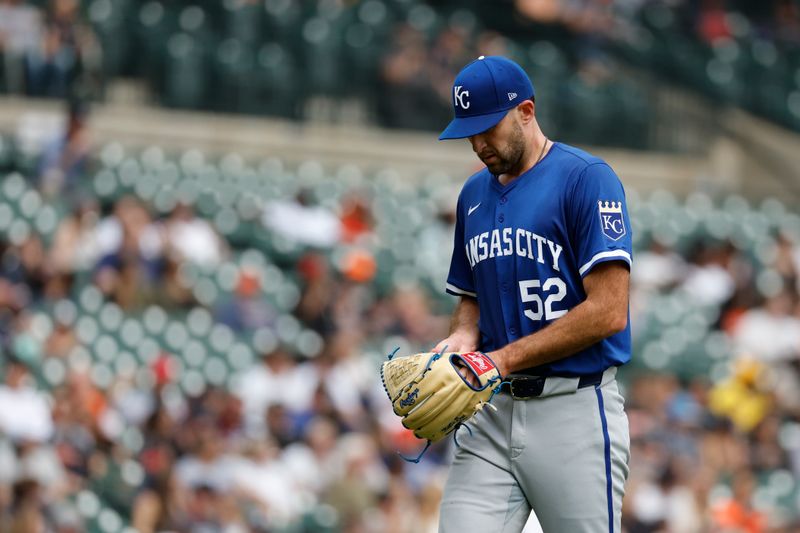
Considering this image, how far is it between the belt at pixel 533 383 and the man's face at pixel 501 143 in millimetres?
567

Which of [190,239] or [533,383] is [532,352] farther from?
[190,239]

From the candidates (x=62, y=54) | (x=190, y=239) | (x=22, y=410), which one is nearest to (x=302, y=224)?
(x=190, y=239)

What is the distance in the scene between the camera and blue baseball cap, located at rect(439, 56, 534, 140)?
155 inches

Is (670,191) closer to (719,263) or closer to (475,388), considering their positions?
(719,263)

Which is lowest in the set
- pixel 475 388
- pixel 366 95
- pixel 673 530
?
pixel 673 530

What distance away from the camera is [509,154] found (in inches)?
157

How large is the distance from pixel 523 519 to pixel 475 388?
0.46 m

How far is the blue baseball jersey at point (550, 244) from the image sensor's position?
3900 millimetres

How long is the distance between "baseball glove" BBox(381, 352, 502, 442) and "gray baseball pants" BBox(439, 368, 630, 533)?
0.50 feet

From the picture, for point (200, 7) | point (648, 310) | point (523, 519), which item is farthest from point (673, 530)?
point (200, 7)

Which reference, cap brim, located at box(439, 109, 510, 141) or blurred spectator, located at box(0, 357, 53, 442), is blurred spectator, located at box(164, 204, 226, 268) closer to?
blurred spectator, located at box(0, 357, 53, 442)

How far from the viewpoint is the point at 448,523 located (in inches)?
158

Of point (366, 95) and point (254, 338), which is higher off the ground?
point (366, 95)

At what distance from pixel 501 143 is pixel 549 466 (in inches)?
34.1
